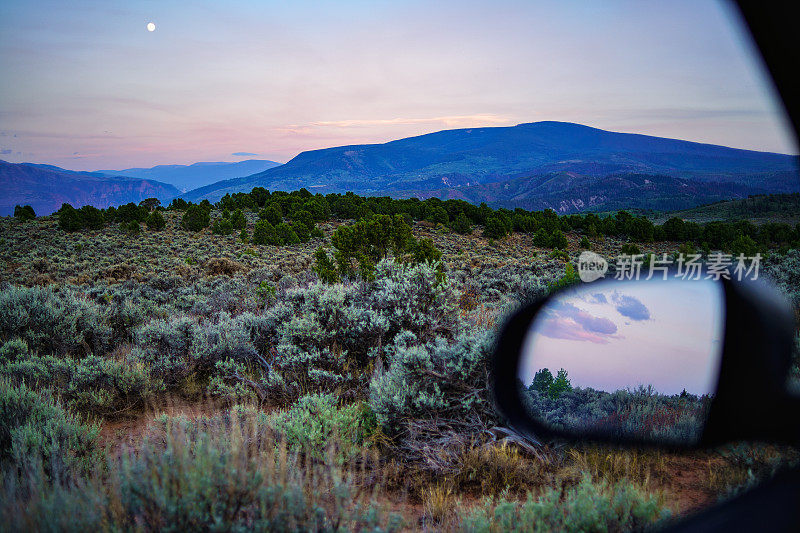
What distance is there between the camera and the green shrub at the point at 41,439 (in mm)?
2557

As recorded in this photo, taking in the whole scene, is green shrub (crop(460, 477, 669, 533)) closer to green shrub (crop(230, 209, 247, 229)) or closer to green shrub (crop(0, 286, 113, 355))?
green shrub (crop(0, 286, 113, 355))

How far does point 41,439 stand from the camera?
2.77m

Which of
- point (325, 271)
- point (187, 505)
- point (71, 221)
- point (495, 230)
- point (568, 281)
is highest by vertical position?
point (495, 230)

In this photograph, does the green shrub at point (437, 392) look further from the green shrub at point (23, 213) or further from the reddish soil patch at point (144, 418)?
the green shrub at point (23, 213)

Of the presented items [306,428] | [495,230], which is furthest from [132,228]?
[306,428]

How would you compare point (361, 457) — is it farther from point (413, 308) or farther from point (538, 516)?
point (413, 308)

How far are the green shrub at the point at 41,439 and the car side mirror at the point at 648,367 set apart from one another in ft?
9.23

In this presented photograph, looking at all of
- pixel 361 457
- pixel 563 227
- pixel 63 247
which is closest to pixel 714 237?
pixel 563 227

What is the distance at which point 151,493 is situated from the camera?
5.49ft

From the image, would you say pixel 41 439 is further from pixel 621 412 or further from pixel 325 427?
pixel 621 412

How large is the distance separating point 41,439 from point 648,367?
12.4 feet

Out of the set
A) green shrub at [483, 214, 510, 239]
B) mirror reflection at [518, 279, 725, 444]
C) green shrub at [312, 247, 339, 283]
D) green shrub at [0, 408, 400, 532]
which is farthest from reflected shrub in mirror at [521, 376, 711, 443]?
green shrub at [483, 214, 510, 239]

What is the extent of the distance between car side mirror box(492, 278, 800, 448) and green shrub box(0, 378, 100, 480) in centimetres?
281

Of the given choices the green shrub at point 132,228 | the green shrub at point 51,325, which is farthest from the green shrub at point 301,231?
the green shrub at point 51,325
